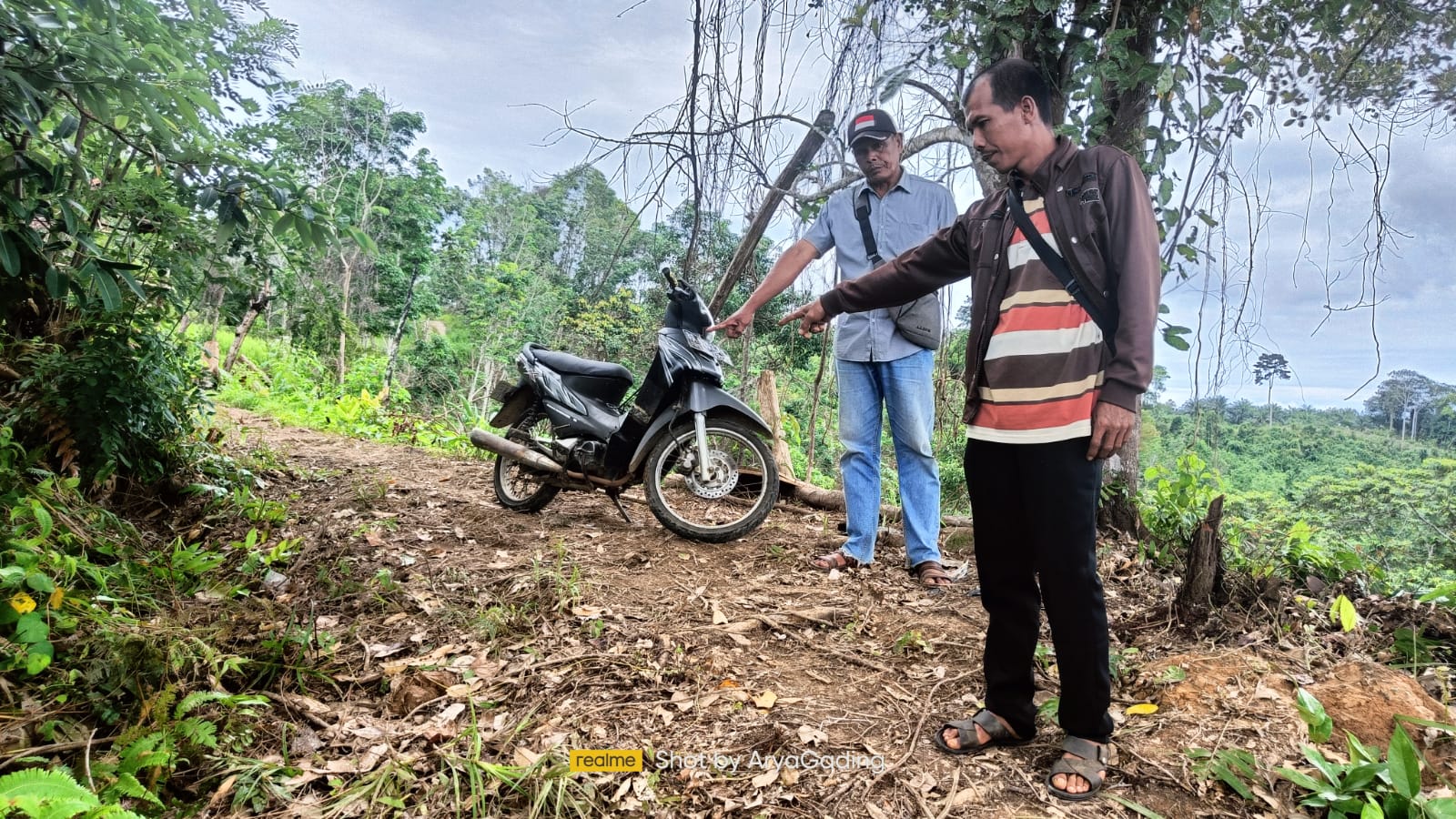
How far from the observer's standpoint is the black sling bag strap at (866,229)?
125 inches

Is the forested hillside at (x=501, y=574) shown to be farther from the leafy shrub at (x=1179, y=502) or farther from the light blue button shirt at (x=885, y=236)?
the light blue button shirt at (x=885, y=236)

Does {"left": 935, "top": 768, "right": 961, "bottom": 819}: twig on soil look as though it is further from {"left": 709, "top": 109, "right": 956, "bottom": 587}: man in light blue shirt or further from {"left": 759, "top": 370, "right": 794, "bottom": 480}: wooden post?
{"left": 759, "top": 370, "right": 794, "bottom": 480}: wooden post

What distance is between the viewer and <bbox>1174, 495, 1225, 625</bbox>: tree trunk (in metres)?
2.46

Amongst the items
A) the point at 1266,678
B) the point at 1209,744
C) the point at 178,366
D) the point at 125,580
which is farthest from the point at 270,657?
the point at 1266,678

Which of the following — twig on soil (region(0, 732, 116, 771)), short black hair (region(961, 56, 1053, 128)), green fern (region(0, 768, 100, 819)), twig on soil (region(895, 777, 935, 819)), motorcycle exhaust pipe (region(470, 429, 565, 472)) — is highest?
short black hair (region(961, 56, 1053, 128))

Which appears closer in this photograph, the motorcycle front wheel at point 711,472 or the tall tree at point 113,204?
the tall tree at point 113,204

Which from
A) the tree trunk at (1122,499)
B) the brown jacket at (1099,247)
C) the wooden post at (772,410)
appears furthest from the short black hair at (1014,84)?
the wooden post at (772,410)

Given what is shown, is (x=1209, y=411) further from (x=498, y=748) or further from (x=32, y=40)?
(x=32, y=40)

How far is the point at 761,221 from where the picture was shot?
4668 mm

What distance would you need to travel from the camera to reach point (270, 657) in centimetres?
214

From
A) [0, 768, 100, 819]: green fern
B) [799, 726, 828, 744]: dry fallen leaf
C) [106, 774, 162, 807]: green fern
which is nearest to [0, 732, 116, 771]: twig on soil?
[106, 774, 162, 807]: green fern

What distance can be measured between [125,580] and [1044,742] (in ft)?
9.74

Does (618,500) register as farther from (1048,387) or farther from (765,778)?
(1048,387)

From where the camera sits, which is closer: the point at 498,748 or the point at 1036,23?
the point at 498,748
